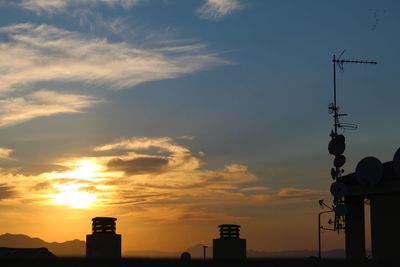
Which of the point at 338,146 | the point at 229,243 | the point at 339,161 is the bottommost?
the point at 229,243

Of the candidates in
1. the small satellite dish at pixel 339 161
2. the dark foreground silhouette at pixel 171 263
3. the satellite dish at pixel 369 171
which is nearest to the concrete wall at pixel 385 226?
the satellite dish at pixel 369 171

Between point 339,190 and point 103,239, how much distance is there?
2140 cm

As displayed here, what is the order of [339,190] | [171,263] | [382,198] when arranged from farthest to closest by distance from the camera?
[339,190]
[382,198]
[171,263]

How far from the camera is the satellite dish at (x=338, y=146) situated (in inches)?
2522

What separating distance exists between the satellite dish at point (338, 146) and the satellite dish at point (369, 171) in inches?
293

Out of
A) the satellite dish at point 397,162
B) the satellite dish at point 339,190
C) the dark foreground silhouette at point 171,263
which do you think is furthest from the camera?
the satellite dish at point 339,190

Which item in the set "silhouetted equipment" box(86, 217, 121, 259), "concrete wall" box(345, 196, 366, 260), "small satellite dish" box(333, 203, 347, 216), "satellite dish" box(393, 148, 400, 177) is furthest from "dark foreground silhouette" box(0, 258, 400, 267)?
"concrete wall" box(345, 196, 366, 260)

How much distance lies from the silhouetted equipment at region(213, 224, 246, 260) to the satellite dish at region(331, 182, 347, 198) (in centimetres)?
915

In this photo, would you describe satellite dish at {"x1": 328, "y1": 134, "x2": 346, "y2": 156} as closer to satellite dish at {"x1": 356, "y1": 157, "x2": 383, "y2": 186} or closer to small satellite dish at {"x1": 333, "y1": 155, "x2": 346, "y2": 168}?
small satellite dish at {"x1": 333, "y1": 155, "x2": 346, "y2": 168}

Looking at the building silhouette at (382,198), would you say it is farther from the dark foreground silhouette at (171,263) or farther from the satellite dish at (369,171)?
the dark foreground silhouette at (171,263)

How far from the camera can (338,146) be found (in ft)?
211

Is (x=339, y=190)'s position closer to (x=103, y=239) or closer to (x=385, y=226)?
(x=385, y=226)

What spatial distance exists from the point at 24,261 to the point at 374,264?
14205 millimetres

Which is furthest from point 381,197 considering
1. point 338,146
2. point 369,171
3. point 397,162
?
point 338,146
